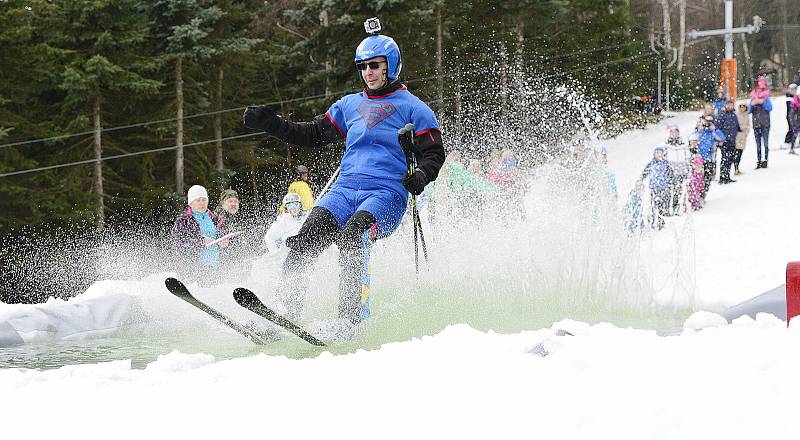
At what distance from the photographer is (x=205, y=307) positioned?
5.43 metres

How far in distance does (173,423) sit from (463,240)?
18.0 ft

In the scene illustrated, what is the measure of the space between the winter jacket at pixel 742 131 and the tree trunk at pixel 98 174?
13.8 m

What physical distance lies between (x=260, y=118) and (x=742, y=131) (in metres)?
15.5

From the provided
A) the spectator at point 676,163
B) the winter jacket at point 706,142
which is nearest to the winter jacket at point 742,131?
the winter jacket at point 706,142

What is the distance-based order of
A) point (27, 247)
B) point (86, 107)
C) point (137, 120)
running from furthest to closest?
point (137, 120), point (86, 107), point (27, 247)

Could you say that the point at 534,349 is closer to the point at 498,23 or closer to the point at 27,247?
the point at 27,247

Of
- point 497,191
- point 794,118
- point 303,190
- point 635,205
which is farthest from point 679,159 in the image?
point 794,118

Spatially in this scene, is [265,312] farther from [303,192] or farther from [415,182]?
[303,192]

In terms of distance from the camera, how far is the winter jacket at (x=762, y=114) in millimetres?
19453

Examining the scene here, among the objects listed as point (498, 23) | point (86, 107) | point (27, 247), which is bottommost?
point (27, 247)

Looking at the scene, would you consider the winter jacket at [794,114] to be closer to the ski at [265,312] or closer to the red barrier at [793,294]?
the ski at [265,312]

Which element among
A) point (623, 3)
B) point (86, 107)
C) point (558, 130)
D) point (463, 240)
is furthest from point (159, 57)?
point (623, 3)

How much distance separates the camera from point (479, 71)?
83.6 ft

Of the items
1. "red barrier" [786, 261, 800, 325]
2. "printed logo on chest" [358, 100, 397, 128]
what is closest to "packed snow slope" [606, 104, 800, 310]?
"printed logo on chest" [358, 100, 397, 128]
